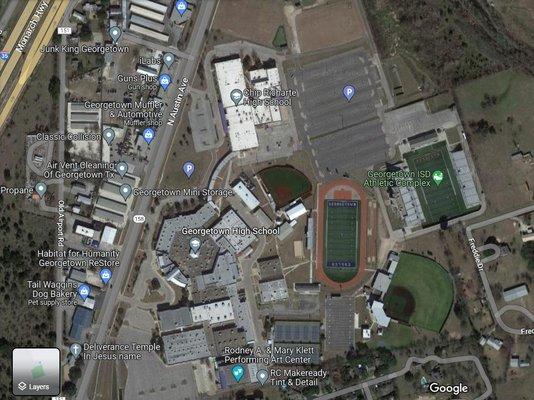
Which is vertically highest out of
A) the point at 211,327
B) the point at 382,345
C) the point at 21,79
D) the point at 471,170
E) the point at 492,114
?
the point at 21,79

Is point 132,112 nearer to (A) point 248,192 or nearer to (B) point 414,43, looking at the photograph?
(A) point 248,192

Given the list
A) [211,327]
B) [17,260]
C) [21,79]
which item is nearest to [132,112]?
[21,79]

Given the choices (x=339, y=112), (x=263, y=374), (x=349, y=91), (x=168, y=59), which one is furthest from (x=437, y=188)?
(x=168, y=59)

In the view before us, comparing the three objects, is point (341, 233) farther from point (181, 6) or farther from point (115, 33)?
point (115, 33)

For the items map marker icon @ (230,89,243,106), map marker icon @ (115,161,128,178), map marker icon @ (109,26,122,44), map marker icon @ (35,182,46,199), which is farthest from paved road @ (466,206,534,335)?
map marker icon @ (35,182,46,199)

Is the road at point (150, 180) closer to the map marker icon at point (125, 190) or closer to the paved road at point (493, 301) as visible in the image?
the map marker icon at point (125, 190)

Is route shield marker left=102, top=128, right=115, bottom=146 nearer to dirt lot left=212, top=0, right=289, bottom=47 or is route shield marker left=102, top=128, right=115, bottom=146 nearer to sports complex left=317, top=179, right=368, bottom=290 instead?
dirt lot left=212, top=0, right=289, bottom=47

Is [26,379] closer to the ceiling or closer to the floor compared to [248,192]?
closer to the floor
